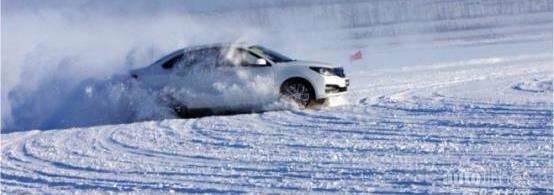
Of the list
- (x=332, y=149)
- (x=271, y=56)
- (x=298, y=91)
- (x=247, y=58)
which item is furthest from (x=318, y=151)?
(x=271, y=56)

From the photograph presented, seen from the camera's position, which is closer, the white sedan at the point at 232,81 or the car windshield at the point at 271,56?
the white sedan at the point at 232,81

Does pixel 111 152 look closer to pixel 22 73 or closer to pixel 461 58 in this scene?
pixel 22 73

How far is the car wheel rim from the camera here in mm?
15055

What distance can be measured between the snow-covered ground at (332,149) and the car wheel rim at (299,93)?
0.58m

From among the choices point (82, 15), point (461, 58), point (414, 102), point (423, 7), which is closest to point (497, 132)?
point (414, 102)

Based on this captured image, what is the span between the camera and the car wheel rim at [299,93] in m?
15.1

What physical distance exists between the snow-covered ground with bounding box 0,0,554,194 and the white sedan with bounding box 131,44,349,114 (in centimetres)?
58

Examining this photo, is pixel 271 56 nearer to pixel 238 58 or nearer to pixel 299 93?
pixel 238 58

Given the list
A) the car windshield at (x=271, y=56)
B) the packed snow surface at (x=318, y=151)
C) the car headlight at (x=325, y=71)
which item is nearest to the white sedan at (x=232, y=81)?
the car headlight at (x=325, y=71)

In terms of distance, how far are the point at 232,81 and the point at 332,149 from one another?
457 centimetres

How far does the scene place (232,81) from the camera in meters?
15.0

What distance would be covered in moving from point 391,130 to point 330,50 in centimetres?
1835

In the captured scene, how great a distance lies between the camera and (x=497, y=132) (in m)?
Result: 11.4

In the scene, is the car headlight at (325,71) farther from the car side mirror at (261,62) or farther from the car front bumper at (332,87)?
the car side mirror at (261,62)
